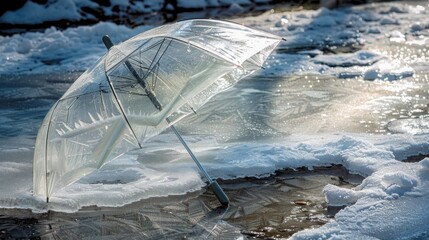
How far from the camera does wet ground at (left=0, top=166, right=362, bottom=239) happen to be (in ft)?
16.0

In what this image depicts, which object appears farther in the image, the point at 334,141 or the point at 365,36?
the point at 365,36

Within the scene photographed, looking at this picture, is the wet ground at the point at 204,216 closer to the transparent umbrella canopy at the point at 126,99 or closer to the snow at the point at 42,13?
the transparent umbrella canopy at the point at 126,99

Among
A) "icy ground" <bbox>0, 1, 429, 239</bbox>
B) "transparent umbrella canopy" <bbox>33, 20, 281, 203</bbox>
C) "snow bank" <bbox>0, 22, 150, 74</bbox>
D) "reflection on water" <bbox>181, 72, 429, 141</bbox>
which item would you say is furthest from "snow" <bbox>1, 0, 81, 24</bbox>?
"transparent umbrella canopy" <bbox>33, 20, 281, 203</bbox>

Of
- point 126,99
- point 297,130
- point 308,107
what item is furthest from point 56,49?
point 126,99

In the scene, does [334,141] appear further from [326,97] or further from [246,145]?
[326,97]

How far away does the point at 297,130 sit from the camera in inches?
279

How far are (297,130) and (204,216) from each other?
2208mm

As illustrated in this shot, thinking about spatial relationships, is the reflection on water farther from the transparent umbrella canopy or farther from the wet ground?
the transparent umbrella canopy

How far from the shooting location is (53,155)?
4879 mm

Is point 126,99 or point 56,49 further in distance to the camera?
point 56,49

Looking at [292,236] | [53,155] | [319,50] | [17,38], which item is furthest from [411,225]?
[17,38]

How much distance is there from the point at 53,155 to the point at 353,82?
5130mm

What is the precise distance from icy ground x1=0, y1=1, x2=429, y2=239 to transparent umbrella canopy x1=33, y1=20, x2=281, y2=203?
28.7 inches

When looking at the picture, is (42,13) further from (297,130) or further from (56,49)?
(297,130)
